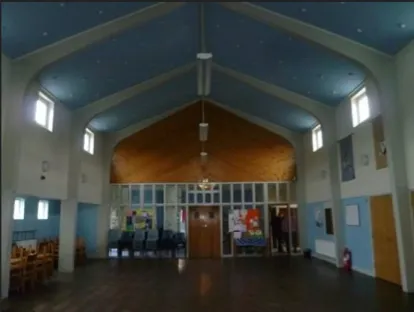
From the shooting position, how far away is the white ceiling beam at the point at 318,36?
23.1 ft

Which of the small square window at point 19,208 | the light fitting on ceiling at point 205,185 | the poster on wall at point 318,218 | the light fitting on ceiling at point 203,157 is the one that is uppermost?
the light fitting on ceiling at point 203,157

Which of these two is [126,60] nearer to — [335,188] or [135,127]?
[135,127]

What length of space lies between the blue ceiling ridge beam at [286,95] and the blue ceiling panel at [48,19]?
149 inches

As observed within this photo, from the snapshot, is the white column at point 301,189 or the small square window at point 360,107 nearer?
the small square window at point 360,107

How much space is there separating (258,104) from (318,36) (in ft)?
15.6

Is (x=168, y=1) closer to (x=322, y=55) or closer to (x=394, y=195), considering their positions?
(x=322, y=55)

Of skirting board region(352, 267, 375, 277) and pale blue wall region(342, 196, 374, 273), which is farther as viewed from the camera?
pale blue wall region(342, 196, 374, 273)

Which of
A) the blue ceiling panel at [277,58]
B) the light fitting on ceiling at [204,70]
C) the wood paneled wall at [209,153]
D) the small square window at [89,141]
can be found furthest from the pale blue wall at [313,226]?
the small square window at [89,141]

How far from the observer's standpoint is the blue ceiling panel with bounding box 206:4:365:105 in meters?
7.55

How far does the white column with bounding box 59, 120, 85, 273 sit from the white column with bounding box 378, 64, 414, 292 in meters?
7.52

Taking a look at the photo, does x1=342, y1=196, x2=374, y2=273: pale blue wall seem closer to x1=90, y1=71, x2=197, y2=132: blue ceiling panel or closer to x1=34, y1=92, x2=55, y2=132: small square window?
x1=90, y1=71, x2=197, y2=132: blue ceiling panel

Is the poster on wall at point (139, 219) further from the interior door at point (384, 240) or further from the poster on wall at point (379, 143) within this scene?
the poster on wall at point (379, 143)

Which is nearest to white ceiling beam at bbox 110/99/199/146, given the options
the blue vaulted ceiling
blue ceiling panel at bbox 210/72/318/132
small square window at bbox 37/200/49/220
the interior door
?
the blue vaulted ceiling

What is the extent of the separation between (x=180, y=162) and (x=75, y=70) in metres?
6.43
